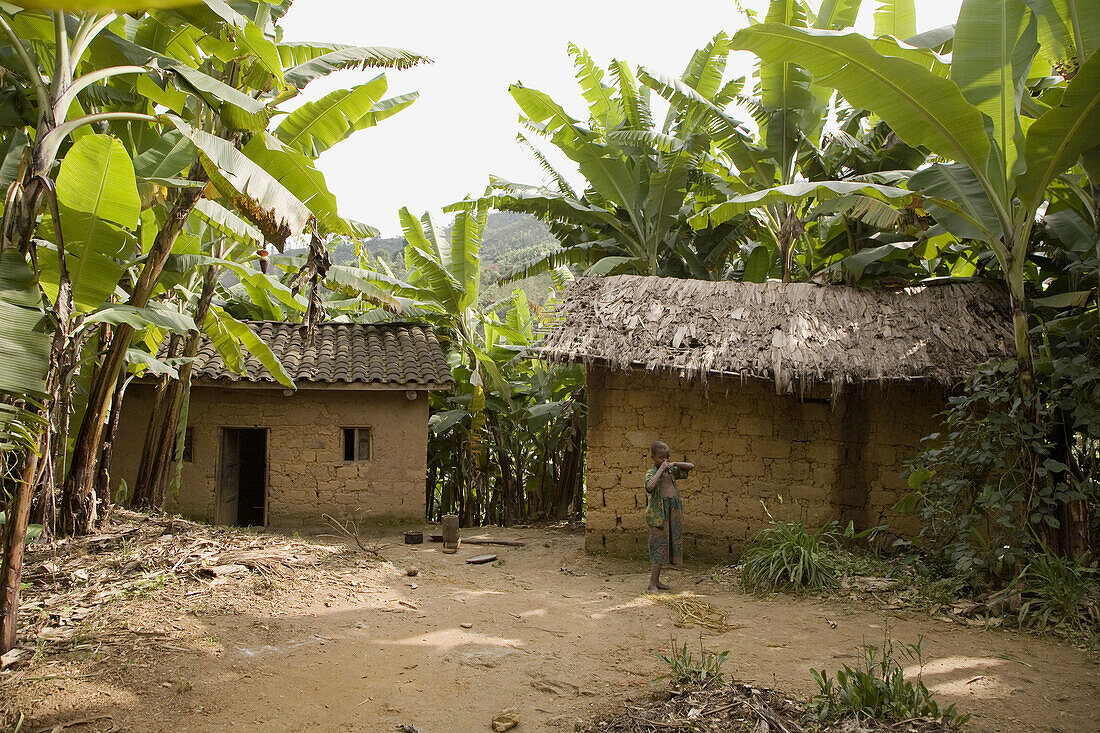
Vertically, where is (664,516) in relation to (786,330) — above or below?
below

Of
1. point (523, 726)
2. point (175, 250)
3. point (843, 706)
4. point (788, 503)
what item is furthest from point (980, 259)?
point (175, 250)

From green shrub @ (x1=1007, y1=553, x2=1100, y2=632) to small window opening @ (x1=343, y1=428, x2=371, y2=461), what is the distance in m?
7.77

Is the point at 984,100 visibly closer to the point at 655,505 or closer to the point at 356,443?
the point at 655,505

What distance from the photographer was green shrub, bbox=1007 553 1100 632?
5.27 metres

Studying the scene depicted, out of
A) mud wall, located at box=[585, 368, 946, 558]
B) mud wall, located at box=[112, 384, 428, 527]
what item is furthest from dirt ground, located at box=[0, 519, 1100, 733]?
mud wall, located at box=[112, 384, 428, 527]

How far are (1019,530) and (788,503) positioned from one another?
89.0 inches

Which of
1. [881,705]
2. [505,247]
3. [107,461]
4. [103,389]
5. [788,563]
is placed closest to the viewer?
[881,705]

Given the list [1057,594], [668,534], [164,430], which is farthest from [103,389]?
→ [1057,594]

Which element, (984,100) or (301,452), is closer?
(984,100)

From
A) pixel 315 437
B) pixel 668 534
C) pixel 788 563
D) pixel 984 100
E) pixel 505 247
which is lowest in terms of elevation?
pixel 788 563

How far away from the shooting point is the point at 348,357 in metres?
10.8

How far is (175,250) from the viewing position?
7293mm

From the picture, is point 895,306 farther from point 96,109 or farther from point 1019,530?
point 96,109

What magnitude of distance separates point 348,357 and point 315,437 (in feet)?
4.15
